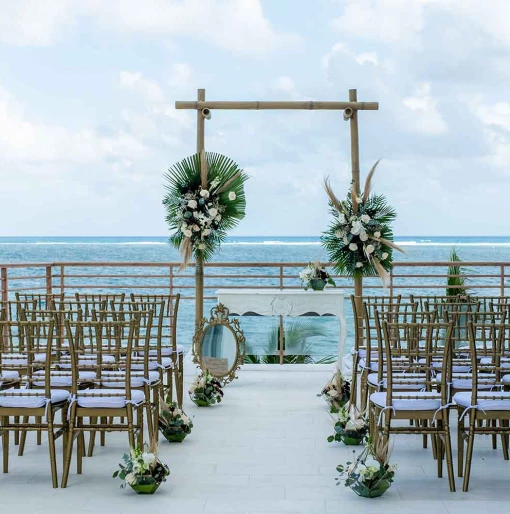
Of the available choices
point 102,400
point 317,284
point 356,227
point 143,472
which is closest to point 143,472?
point 143,472

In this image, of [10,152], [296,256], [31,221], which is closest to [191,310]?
[31,221]

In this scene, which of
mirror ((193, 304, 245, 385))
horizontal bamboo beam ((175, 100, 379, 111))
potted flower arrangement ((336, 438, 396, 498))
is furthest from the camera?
horizontal bamboo beam ((175, 100, 379, 111))

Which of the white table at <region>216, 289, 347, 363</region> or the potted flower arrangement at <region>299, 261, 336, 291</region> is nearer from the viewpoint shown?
the white table at <region>216, 289, 347, 363</region>

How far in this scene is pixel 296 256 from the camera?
124 feet

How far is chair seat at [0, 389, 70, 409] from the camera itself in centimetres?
450

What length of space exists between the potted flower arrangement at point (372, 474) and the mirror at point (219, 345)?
350 cm

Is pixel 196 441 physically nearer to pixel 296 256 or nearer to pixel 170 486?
pixel 170 486

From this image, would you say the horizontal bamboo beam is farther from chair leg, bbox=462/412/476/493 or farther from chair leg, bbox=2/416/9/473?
chair leg, bbox=462/412/476/493

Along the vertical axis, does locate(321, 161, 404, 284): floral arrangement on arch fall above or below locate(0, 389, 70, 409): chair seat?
above

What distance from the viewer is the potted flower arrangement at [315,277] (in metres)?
8.06

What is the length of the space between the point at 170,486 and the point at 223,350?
3.36 metres

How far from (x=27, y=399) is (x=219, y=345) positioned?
3.52 metres

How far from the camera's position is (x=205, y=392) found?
6.87 m

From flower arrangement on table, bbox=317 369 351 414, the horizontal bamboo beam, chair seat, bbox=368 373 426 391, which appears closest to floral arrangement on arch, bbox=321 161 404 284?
the horizontal bamboo beam
